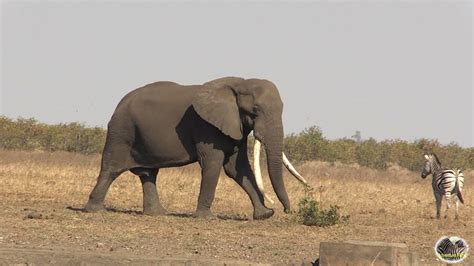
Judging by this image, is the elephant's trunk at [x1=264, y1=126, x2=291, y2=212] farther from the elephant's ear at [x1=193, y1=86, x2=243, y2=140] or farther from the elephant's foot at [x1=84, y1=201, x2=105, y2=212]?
the elephant's foot at [x1=84, y1=201, x2=105, y2=212]

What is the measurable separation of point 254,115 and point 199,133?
1.00 metres

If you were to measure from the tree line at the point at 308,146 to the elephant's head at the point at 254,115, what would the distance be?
31084 mm

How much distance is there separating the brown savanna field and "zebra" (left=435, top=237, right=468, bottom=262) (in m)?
0.39

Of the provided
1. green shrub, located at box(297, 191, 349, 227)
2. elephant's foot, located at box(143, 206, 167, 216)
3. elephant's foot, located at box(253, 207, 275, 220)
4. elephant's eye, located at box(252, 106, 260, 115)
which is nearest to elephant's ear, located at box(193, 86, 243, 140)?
elephant's eye, located at box(252, 106, 260, 115)

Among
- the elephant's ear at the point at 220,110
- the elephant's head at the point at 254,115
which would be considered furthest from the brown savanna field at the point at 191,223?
the elephant's ear at the point at 220,110

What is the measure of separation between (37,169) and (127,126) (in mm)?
11435

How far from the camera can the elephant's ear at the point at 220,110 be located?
62.5 ft

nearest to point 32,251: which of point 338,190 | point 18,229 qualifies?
point 18,229

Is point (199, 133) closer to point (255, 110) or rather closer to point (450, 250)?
point (255, 110)

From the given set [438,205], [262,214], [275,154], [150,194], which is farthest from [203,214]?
[438,205]

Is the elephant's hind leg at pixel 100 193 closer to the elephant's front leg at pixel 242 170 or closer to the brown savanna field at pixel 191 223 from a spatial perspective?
the brown savanna field at pixel 191 223

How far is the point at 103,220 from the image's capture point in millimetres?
17609
